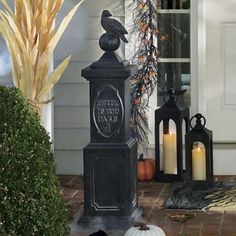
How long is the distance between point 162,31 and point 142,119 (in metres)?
0.83

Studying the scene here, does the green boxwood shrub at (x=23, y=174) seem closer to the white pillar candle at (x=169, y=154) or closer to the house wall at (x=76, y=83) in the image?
the white pillar candle at (x=169, y=154)

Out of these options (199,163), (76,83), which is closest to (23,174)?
(199,163)

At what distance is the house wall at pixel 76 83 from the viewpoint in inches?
306

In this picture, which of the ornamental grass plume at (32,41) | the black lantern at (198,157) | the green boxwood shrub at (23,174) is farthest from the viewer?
the black lantern at (198,157)

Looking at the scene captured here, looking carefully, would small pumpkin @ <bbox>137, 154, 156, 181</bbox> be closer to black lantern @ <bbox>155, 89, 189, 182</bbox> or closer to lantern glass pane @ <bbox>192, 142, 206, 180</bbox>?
black lantern @ <bbox>155, 89, 189, 182</bbox>

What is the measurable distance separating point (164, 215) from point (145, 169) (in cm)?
120

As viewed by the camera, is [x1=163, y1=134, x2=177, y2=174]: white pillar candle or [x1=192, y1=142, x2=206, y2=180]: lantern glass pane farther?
[x1=163, y1=134, x2=177, y2=174]: white pillar candle

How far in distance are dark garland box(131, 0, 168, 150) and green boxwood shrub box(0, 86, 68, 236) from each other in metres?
3.65

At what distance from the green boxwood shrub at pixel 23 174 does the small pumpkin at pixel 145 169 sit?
355 centimetres

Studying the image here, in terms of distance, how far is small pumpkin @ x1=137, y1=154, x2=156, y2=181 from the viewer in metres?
7.47

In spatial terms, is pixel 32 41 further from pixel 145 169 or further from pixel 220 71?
pixel 220 71

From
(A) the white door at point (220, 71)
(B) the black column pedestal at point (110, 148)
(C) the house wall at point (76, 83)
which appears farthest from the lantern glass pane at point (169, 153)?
(B) the black column pedestal at point (110, 148)

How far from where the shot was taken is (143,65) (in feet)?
24.9

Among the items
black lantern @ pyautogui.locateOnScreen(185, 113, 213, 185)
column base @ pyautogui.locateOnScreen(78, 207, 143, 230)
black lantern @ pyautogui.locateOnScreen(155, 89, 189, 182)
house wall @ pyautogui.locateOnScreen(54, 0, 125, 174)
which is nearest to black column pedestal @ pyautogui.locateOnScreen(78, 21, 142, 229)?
column base @ pyautogui.locateOnScreen(78, 207, 143, 230)
